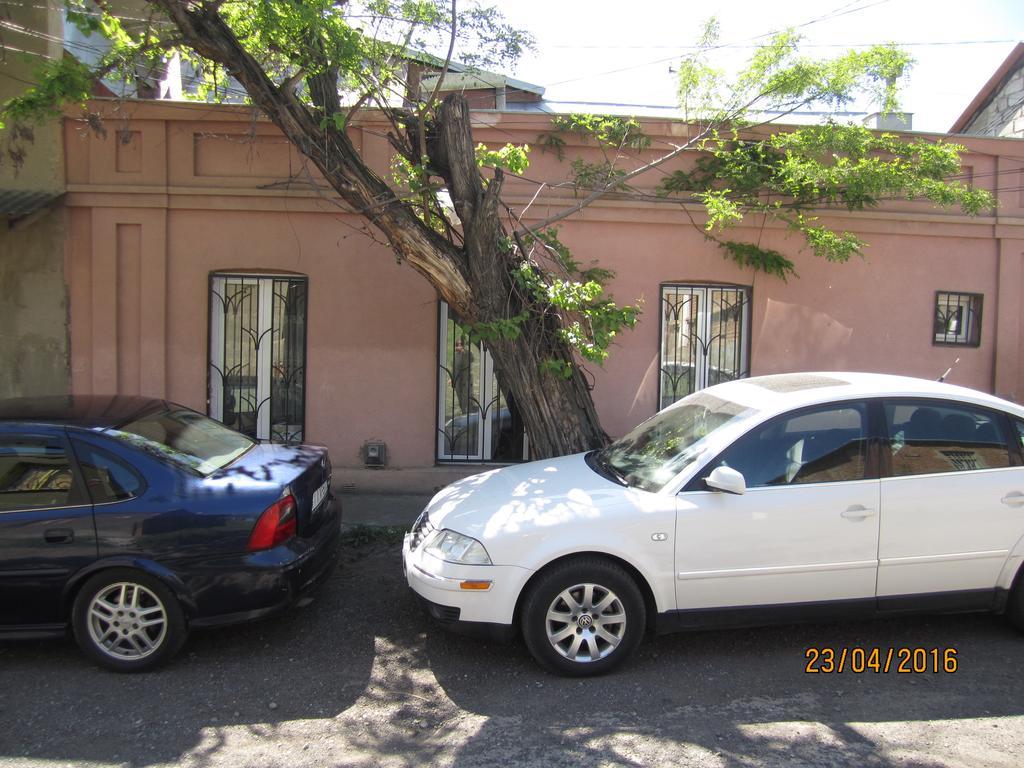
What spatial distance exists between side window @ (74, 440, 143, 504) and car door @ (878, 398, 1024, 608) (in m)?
4.19

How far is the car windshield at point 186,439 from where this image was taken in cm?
464

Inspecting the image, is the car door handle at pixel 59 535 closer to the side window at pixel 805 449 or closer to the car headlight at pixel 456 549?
the car headlight at pixel 456 549

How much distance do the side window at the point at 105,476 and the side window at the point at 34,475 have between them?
0.31ft

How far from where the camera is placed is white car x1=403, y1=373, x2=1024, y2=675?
422 centimetres

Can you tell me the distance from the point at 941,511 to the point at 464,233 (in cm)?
394

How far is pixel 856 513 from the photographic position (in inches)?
171

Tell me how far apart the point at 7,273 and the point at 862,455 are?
27.1 feet

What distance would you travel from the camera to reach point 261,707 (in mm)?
4074

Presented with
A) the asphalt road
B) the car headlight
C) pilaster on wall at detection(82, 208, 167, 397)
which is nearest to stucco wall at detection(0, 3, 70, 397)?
pilaster on wall at detection(82, 208, 167, 397)

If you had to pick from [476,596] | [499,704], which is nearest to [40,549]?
[476,596]

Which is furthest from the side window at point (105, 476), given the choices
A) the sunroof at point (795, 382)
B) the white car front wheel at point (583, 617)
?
the sunroof at point (795, 382)

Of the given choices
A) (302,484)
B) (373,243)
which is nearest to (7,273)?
(373,243)

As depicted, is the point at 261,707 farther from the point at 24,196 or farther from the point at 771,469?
the point at 24,196

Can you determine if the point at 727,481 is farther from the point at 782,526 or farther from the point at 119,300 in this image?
the point at 119,300
